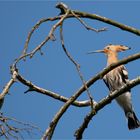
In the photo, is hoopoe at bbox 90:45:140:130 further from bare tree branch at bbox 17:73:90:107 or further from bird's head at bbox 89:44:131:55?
bare tree branch at bbox 17:73:90:107

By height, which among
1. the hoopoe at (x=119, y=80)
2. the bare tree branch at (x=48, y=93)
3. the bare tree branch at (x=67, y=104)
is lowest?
the bare tree branch at (x=67, y=104)

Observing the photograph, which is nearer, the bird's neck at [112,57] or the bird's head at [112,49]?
the bird's head at [112,49]

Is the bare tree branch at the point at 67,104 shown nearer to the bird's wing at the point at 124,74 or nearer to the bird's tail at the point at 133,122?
the bird's tail at the point at 133,122

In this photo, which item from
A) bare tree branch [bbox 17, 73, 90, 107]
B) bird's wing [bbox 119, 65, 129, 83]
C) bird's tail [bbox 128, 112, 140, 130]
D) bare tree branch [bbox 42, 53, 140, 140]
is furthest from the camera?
bird's wing [bbox 119, 65, 129, 83]

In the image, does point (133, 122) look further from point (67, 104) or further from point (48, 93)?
point (67, 104)

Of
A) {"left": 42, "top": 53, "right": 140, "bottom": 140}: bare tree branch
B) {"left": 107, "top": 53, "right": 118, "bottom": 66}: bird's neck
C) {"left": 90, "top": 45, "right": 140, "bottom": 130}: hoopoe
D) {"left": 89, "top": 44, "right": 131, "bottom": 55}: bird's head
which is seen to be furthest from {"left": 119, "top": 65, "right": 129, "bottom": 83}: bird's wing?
{"left": 42, "top": 53, "right": 140, "bottom": 140}: bare tree branch

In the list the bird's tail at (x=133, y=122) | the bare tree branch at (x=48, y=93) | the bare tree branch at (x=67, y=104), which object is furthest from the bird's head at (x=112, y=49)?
the bare tree branch at (x=67, y=104)

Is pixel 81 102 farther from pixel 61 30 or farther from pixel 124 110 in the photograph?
pixel 124 110

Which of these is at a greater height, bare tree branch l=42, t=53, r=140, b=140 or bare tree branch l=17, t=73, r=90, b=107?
bare tree branch l=17, t=73, r=90, b=107

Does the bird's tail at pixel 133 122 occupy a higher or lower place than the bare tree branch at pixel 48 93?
higher

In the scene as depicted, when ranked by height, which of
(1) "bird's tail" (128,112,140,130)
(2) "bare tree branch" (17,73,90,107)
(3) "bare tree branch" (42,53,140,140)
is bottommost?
(3) "bare tree branch" (42,53,140,140)

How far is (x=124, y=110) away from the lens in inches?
313

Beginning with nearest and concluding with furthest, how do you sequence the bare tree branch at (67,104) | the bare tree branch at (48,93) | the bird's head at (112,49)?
the bare tree branch at (67,104), the bare tree branch at (48,93), the bird's head at (112,49)

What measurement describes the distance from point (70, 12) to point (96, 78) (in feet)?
1.69
